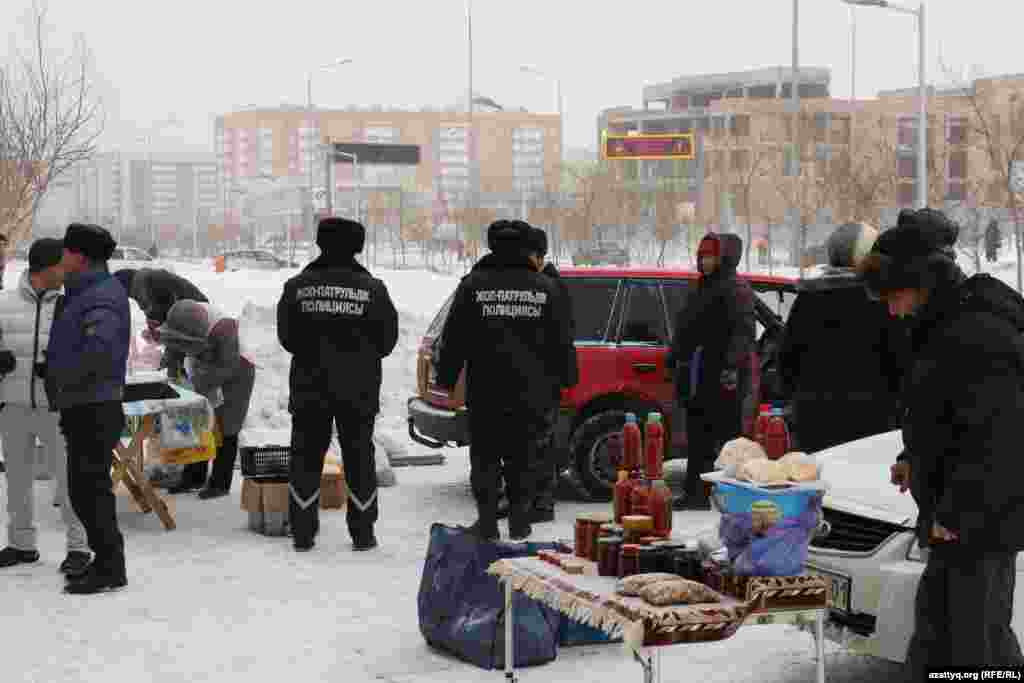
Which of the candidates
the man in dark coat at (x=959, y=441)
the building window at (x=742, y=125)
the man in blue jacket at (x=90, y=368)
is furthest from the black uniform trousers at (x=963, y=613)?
the building window at (x=742, y=125)

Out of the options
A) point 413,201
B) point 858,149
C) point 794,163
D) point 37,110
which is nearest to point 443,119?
point 413,201

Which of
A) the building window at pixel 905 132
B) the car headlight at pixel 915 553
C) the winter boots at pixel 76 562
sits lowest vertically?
the winter boots at pixel 76 562

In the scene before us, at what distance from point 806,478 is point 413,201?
118 meters

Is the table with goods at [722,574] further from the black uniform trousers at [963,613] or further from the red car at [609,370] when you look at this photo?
the red car at [609,370]

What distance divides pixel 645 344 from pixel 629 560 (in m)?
6.14

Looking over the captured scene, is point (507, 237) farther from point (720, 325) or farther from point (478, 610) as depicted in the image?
point (478, 610)

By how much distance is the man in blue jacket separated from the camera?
821cm

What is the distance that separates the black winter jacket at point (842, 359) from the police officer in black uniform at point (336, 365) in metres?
2.58

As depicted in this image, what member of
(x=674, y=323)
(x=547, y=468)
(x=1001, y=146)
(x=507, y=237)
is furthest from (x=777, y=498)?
(x=1001, y=146)

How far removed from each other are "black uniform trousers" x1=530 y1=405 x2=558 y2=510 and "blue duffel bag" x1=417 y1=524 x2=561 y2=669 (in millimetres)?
2372

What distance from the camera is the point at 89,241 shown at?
8367 millimetres

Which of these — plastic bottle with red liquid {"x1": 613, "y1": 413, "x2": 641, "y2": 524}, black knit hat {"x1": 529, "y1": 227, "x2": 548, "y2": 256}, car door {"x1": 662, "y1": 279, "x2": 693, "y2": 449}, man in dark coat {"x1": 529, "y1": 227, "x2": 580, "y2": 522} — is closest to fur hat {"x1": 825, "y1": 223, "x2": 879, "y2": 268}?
man in dark coat {"x1": 529, "y1": 227, "x2": 580, "y2": 522}

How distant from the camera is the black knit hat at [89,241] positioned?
834 centimetres

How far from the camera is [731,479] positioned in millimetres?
5223
